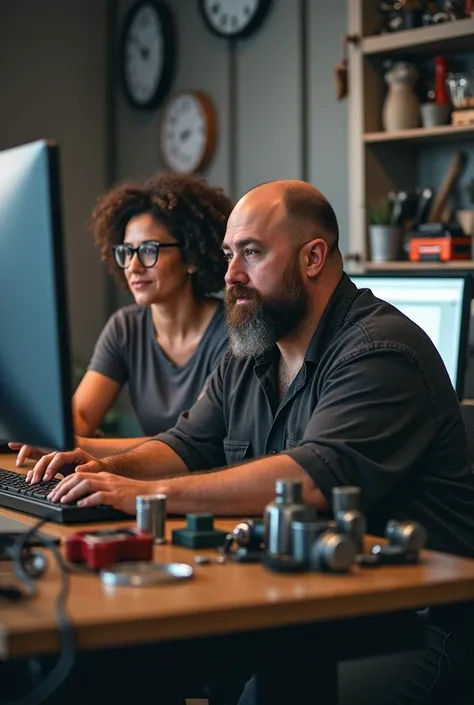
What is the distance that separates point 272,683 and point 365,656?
0.10m

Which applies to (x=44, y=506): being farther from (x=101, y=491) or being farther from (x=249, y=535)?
(x=249, y=535)

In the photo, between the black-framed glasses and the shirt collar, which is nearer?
the shirt collar

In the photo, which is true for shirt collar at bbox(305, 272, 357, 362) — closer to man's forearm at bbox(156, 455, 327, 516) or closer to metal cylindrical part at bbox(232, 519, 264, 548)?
man's forearm at bbox(156, 455, 327, 516)

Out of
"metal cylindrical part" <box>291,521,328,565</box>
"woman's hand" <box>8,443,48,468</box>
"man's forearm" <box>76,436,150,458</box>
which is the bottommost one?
"man's forearm" <box>76,436,150,458</box>

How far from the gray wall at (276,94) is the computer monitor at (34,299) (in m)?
3.23

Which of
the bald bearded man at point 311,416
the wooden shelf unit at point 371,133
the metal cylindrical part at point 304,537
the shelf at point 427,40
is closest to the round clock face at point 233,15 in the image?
the wooden shelf unit at point 371,133

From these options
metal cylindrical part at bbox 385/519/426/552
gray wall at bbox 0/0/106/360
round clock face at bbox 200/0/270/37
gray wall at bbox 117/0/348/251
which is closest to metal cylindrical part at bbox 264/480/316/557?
metal cylindrical part at bbox 385/519/426/552

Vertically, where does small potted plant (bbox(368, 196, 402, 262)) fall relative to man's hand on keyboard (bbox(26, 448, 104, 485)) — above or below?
above

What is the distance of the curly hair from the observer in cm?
292

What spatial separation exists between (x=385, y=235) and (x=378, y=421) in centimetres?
253

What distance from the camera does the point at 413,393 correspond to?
1.64 m

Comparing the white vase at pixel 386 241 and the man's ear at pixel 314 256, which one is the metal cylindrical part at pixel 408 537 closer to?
the man's ear at pixel 314 256

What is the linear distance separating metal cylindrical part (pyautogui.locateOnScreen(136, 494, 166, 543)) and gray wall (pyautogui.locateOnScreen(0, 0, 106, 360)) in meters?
3.89

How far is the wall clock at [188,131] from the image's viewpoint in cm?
496
